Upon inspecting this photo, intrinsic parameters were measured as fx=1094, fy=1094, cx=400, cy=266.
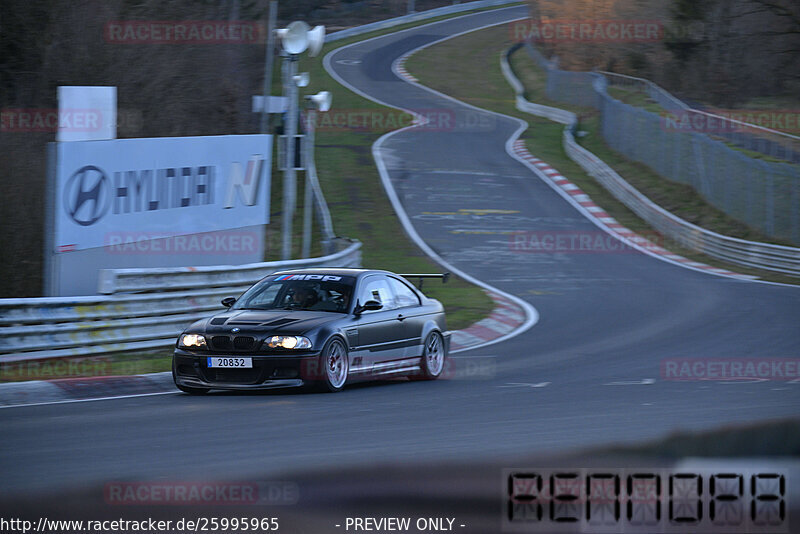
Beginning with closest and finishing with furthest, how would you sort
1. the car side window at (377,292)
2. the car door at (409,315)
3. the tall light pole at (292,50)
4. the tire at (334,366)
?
the tire at (334,366), the car side window at (377,292), the car door at (409,315), the tall light pole at (292,50)

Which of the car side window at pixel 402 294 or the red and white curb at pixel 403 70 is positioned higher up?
the red and white curb at pixel 403 70

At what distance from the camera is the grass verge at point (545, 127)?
→ 3066cm

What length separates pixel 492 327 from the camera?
17484 millimetres

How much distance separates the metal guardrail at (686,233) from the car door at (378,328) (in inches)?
630

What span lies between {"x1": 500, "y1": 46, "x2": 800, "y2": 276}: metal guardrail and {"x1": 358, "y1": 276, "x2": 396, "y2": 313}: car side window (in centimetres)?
1591

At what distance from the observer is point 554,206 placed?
33.1m

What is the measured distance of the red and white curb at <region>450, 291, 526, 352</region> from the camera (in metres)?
16.1

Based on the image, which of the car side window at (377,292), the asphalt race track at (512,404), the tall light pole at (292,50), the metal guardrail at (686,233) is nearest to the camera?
the asphalt race track at (512,404)

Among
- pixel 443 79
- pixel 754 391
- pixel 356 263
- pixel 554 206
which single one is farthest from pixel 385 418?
pixel 443 79

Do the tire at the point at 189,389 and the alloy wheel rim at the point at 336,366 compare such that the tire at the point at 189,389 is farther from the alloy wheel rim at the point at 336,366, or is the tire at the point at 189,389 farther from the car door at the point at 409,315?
the car door at the point at 409,315

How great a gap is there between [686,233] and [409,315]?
18.4 meters

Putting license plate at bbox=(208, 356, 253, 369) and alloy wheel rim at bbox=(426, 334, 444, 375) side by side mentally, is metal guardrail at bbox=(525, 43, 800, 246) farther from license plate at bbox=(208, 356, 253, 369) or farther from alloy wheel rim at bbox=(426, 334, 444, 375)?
license plate at bbox=(208, 356, 253, 369)

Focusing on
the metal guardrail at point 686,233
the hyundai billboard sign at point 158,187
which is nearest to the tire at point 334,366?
the hyundai billboard sign at point 158,187

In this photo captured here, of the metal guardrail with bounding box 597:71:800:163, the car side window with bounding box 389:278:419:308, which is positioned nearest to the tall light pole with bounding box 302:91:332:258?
the car side window with bounding box 389:278:419:308
